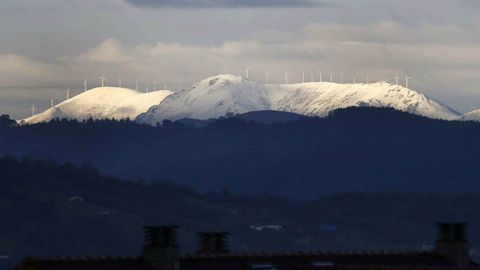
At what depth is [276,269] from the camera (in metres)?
131

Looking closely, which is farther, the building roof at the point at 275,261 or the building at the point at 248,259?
the building at the point at 248,259

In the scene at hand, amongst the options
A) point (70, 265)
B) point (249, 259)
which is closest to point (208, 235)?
point (249, 259)

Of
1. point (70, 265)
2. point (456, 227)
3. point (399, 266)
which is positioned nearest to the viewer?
point (70, 265)

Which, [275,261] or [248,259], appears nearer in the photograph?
[248,259]

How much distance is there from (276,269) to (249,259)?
3.56 m

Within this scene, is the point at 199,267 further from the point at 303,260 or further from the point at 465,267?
the point at 465,267

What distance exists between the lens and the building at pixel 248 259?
12706 centimetres

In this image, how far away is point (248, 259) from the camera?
134375 mm

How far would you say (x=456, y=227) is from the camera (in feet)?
479

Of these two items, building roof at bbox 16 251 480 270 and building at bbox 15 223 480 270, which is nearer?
building roof at bbox 16 251 480 270

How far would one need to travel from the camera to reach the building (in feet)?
417

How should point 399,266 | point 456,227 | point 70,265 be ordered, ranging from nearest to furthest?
point 70,265
point 399,266
point 456,227

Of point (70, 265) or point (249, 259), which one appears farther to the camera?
point (249, 259)

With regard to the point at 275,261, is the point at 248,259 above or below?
above
